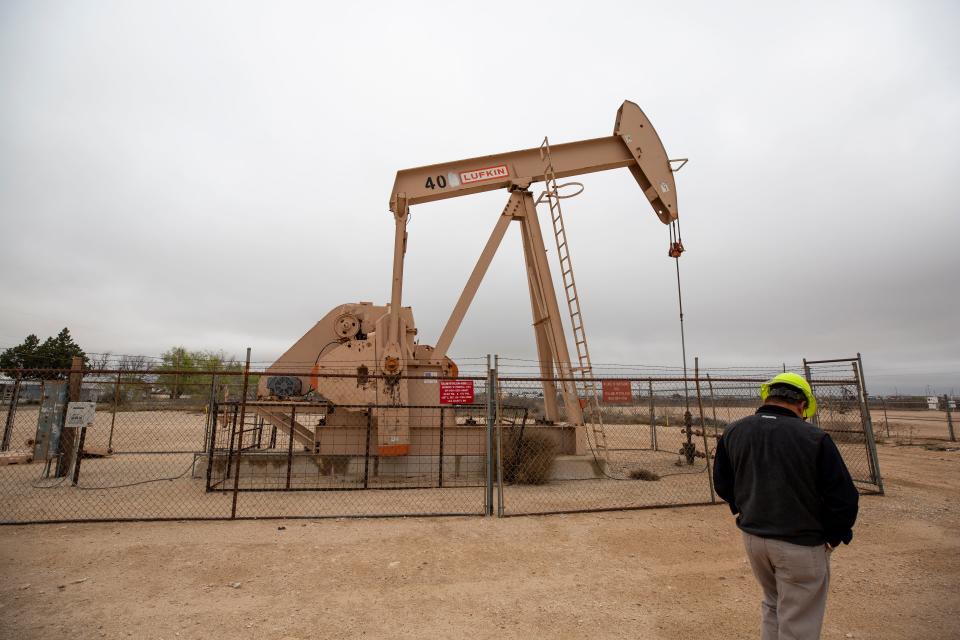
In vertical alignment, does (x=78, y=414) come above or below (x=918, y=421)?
above

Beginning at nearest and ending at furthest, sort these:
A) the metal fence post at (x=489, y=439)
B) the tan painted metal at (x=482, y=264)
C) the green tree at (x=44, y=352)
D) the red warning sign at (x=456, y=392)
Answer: the metal fence post at (x=489, y=439) → the red warning sign at (x=456, y=392) → the tan painted metal at (x=482, y=264) → the green tree at (x=44, y=352)

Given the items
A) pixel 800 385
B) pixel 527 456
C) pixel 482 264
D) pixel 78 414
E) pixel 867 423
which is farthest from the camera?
pixel 482 264

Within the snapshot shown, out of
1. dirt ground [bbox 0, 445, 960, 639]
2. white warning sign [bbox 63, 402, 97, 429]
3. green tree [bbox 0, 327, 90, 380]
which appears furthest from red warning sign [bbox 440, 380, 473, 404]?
green tree [bbox 0, 327, 90, 380]

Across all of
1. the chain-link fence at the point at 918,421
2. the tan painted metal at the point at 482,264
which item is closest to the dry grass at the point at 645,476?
the tan painted metal at the point at 482,264

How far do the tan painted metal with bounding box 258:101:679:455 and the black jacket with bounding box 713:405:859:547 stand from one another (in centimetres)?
622

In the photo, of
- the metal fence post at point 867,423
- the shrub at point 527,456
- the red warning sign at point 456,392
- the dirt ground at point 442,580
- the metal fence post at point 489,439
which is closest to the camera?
the dirt ground at point 442,580

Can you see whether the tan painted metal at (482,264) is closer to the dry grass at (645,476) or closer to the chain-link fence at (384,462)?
the chain-link fence at (384,462)

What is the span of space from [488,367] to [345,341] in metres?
4.37

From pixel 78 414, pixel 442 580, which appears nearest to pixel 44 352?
pixel 78 414

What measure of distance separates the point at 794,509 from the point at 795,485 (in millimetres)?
108

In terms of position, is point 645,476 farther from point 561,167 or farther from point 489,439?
point 561,167

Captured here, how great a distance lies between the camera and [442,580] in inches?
157

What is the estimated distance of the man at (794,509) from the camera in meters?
2.17

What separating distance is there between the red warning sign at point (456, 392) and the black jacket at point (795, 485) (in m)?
5.91
